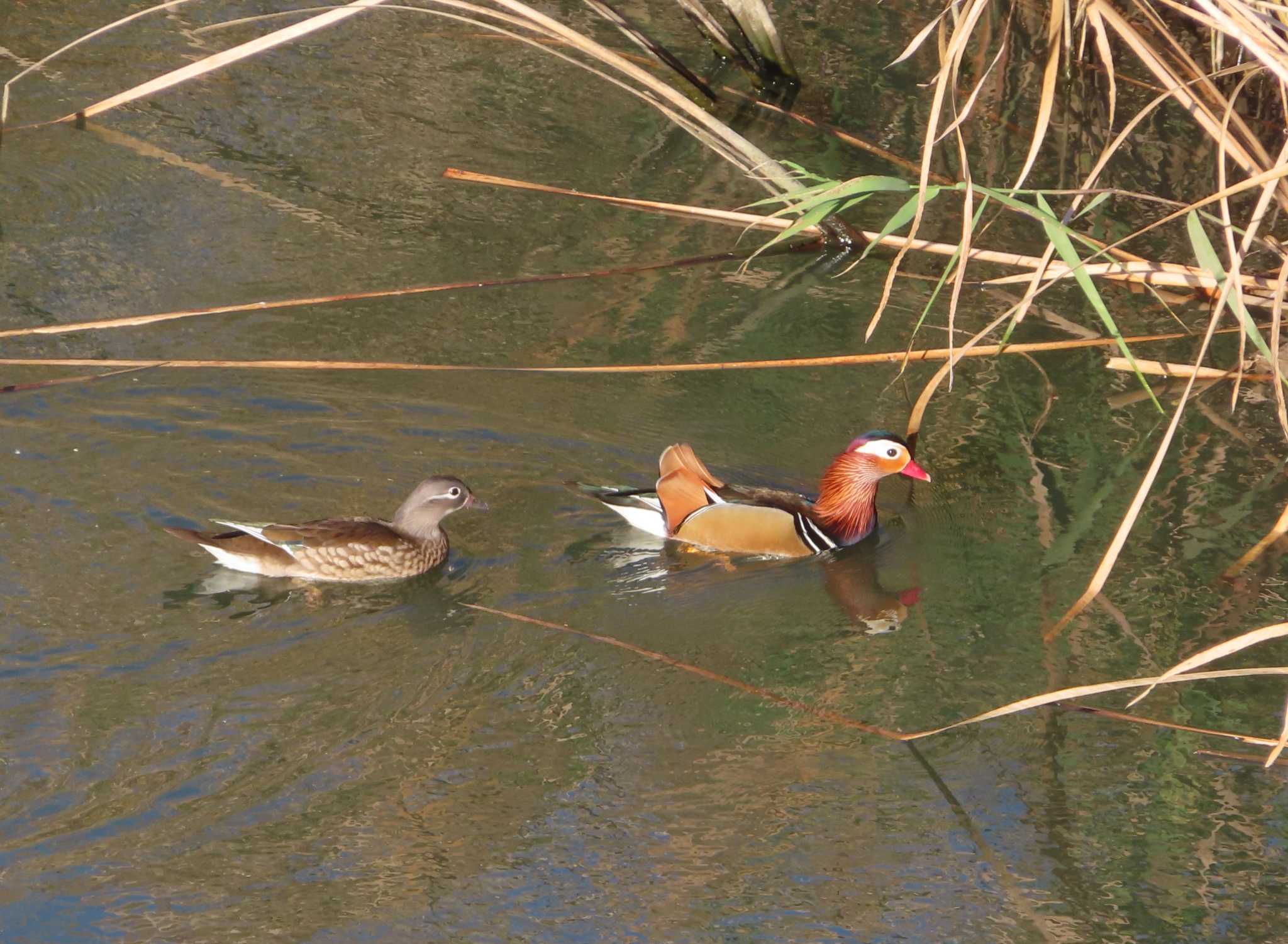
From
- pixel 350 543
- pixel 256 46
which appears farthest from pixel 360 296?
pixel 350 543

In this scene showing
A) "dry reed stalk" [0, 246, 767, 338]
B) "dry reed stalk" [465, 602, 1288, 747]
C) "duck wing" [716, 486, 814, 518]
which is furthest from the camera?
"dry reed stalk" [0, 246, 767, 338]

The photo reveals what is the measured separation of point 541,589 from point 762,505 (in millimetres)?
1200

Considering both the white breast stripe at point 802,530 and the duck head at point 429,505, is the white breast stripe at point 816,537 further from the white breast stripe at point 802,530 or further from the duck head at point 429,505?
the duck head at point 429,505

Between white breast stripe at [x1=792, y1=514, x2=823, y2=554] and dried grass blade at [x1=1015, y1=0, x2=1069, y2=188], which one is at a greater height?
dried grass blade at [x1=1015, y1=0, x2=1069, y2=188]

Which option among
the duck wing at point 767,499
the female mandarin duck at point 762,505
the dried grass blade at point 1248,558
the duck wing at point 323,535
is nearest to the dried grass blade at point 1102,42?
the female mandarin duck at point 762,505

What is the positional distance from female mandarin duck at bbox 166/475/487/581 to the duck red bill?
1.94 meters

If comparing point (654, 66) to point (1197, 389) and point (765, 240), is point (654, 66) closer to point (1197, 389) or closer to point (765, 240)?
point (765, 240)

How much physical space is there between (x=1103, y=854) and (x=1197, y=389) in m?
3.99

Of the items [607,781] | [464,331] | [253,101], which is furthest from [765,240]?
[607,781]

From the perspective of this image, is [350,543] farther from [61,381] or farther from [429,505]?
[61,381]

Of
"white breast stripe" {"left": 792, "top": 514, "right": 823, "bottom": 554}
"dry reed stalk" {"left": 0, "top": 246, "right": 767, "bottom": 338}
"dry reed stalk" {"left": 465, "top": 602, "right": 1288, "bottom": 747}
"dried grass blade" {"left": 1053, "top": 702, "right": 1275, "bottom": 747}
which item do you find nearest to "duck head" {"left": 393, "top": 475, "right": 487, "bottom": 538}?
"dry reed stalk" {"left": 465, "top": 602, "right": 1288, "bottom": 747}

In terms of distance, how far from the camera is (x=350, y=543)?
253 inches

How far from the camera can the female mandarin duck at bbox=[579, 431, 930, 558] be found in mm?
7020

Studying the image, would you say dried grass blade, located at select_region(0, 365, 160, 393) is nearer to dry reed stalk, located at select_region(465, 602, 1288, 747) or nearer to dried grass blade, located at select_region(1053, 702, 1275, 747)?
dry reed stalk, located at select_region(465, 602, 1288, 747)
